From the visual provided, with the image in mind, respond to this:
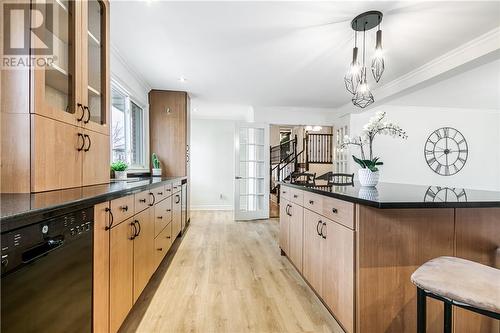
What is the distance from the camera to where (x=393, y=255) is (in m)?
1.44

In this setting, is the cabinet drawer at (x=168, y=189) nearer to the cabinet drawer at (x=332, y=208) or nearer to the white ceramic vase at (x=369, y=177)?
the cabinet drawer at (x=332, y=208)

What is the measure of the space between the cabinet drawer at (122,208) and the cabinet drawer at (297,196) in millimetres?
1491

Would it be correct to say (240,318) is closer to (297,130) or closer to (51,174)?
(51,174)

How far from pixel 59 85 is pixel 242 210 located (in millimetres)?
4251

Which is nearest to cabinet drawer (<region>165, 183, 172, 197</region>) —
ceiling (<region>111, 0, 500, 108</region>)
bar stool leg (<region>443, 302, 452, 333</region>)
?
ceiling (<region>111, 0, 500, 108</region>)

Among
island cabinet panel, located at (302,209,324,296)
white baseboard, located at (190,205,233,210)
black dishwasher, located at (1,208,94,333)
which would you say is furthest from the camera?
white baseboard, located at (190,205,233,210)

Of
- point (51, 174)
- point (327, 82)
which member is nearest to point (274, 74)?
point (327, 82)

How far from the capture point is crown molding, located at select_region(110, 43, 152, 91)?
2.89m

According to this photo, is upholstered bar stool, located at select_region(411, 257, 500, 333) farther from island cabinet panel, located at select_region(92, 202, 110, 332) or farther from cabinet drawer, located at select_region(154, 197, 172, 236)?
cabinet drawer, located at select_region(154, 197, 172, 236)

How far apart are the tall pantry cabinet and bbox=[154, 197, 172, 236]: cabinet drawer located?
0.63m

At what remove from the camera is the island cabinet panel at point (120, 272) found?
1382 millimetres

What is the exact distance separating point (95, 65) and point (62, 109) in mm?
563

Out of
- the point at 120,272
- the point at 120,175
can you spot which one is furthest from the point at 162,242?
the point at 120,272

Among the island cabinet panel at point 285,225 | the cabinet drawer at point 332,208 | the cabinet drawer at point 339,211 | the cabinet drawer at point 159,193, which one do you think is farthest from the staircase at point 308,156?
the cabinet drawer at point 339,211
